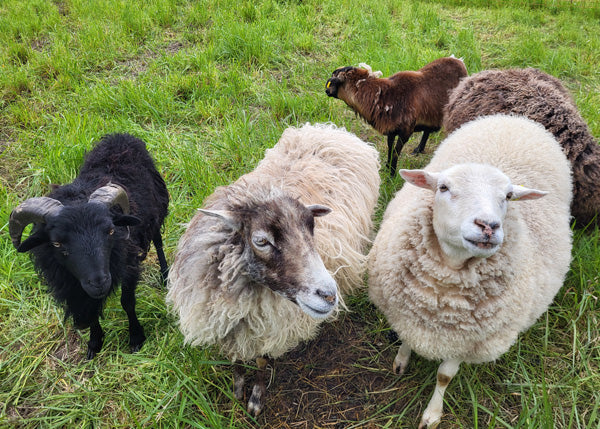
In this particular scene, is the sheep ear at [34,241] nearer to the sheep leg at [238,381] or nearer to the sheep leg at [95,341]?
the sheep leg at [95,341]

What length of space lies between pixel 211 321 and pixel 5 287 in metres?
2.05

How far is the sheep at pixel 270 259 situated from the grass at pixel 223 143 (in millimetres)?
417

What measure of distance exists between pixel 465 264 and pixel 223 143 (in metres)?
2.97

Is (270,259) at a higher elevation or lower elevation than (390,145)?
higher

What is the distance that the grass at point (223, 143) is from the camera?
8.00 feet

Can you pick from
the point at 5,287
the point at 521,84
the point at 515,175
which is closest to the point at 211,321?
the point at 5,287

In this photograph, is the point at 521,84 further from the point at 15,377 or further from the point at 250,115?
the point at 15,377

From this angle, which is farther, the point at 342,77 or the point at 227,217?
the point at 342,77

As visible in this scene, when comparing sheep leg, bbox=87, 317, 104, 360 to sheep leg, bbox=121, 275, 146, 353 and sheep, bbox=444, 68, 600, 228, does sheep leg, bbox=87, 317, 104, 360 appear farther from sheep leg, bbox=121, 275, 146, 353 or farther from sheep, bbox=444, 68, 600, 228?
sheep, bbox=444, 68, 600, 228

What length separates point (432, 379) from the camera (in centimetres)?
256

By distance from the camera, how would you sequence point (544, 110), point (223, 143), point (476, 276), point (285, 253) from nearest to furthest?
point (285, 253) < point (476, 276) < point (544, 110) < point (223, 143)

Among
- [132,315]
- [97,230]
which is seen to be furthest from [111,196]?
[132,315]

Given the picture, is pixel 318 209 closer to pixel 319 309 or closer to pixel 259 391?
pixel 319 309

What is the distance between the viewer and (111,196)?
2.40 metres
